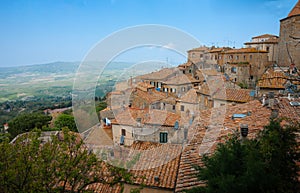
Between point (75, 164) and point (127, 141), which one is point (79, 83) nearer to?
point (75, 164)

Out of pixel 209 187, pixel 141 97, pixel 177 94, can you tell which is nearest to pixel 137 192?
pixel 209 187

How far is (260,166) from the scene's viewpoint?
2.83m

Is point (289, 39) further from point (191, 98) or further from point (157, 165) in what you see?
point (157, 165)

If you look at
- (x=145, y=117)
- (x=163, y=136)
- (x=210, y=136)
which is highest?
(x=210, y=136)

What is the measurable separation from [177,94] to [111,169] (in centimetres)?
1574

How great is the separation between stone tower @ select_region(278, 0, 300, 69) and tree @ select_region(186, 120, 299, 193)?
2435cm

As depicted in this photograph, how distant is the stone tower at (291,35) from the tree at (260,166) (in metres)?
24.4

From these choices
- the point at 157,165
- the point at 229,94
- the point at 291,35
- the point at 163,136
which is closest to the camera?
the point at 157,165

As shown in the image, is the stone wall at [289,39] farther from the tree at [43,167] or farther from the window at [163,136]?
the tree at [43,167]

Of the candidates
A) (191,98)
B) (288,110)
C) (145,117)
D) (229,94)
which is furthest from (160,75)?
(288,110)

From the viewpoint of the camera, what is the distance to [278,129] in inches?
130

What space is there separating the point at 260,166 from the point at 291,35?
88.0 ft

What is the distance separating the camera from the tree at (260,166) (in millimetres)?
2875

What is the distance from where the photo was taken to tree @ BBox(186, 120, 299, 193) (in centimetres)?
288
